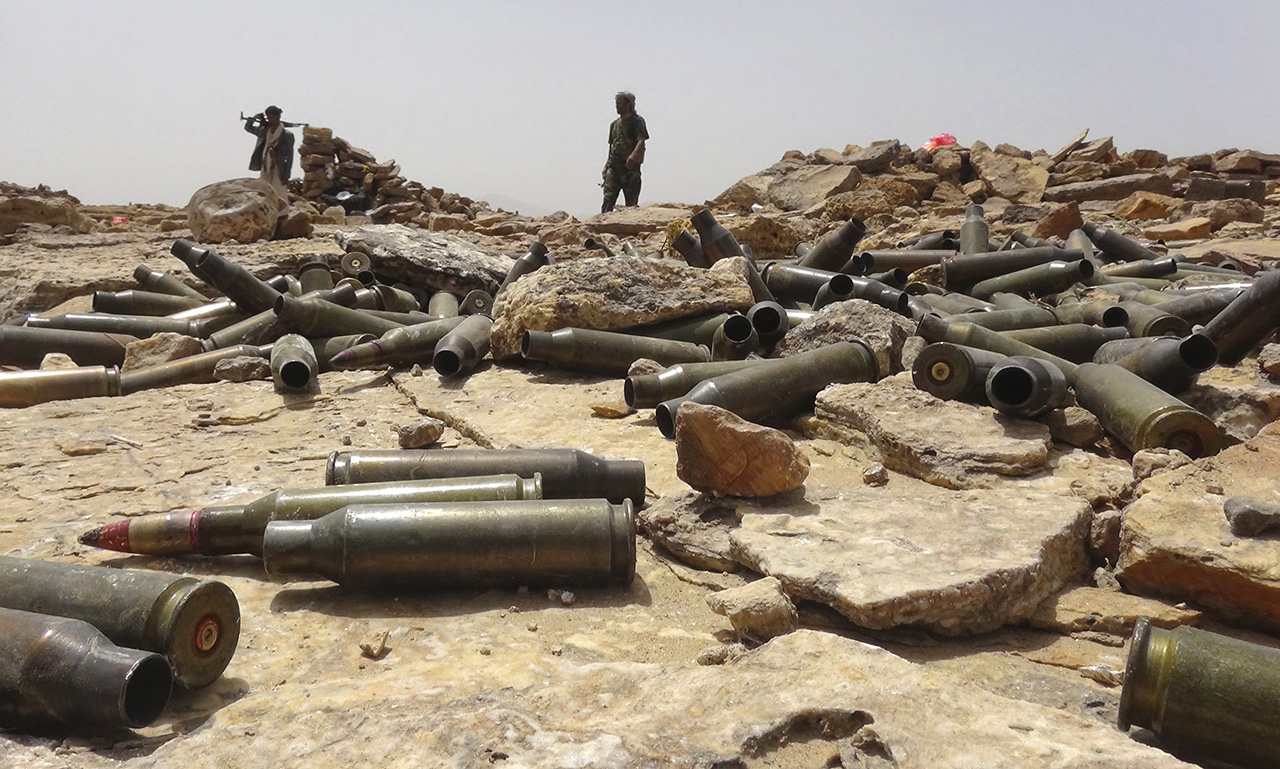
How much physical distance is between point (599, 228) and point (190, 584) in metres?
12.2

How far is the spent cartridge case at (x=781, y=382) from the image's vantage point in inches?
169

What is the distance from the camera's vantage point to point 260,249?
10.4 metres

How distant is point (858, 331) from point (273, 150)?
52.4 feet

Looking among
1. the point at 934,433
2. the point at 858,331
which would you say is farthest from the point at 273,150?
the point at 934,433

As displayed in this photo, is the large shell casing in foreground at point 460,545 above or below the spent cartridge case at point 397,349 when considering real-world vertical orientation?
below

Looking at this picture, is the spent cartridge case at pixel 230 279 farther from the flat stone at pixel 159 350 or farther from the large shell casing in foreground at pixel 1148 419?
the large shell casing in foreground at pixel 1148 419

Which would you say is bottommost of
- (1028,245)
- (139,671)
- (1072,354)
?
(139,671)

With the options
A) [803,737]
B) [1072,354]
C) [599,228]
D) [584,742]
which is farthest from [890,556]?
[599,228]

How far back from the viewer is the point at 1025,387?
12.6 feet

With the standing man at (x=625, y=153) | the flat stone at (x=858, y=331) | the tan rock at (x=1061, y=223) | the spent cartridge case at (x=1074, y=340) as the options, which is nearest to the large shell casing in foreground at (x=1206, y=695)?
the flat stone at (x=858, y=331)

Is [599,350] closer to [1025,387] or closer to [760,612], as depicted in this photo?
[1025,387]

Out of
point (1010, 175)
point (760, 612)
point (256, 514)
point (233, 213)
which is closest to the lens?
point (760, 612)

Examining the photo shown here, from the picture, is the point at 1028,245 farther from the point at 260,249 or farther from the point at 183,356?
the point at 260,249

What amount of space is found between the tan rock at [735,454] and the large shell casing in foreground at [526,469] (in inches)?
13.6
